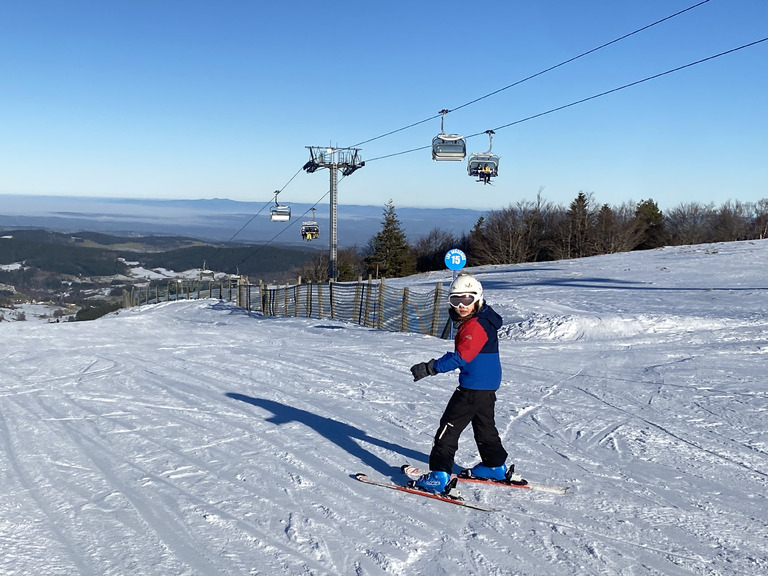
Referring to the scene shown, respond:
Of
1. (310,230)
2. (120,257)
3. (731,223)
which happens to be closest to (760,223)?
(731,223)

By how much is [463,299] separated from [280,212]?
35.4 metres

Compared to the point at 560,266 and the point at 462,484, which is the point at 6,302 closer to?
the point at 560,266

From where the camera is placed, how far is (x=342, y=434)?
7.27 metres

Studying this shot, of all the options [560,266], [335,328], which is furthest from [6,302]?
[335,328]

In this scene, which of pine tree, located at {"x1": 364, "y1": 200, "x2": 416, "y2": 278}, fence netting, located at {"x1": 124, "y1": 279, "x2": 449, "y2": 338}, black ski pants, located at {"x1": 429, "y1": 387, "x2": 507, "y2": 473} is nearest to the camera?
black ski pants, located at {"x1": 429, "y1": 387, "x2": 507, "y2": 473}

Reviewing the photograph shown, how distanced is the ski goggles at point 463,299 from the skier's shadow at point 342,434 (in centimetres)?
176

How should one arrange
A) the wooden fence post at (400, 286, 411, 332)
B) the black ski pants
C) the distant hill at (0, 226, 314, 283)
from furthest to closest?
the distant hill at (0, 226, 314, 283), the wooden fence post at (400, 286, 411, 332), the black ski pants

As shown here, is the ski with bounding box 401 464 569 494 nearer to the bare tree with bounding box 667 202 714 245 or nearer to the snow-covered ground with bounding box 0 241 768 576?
Result: the snow-covered ground with bounding box 0 241 768 576

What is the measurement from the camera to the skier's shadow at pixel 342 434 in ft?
20.4

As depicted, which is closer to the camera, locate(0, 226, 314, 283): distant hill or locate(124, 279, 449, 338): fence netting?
locate(124, 279, 449, 338): fence netting

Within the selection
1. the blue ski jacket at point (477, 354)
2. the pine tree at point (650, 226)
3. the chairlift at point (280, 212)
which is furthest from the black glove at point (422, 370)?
the pine tree at point (650, 226)

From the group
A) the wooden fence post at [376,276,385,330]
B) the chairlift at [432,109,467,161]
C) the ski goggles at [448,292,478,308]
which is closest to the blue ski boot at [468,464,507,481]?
the ski goggles at [448,292,478,308]

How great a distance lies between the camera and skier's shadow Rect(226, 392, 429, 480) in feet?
20.4

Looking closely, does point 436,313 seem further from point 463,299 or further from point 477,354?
point 463,299
